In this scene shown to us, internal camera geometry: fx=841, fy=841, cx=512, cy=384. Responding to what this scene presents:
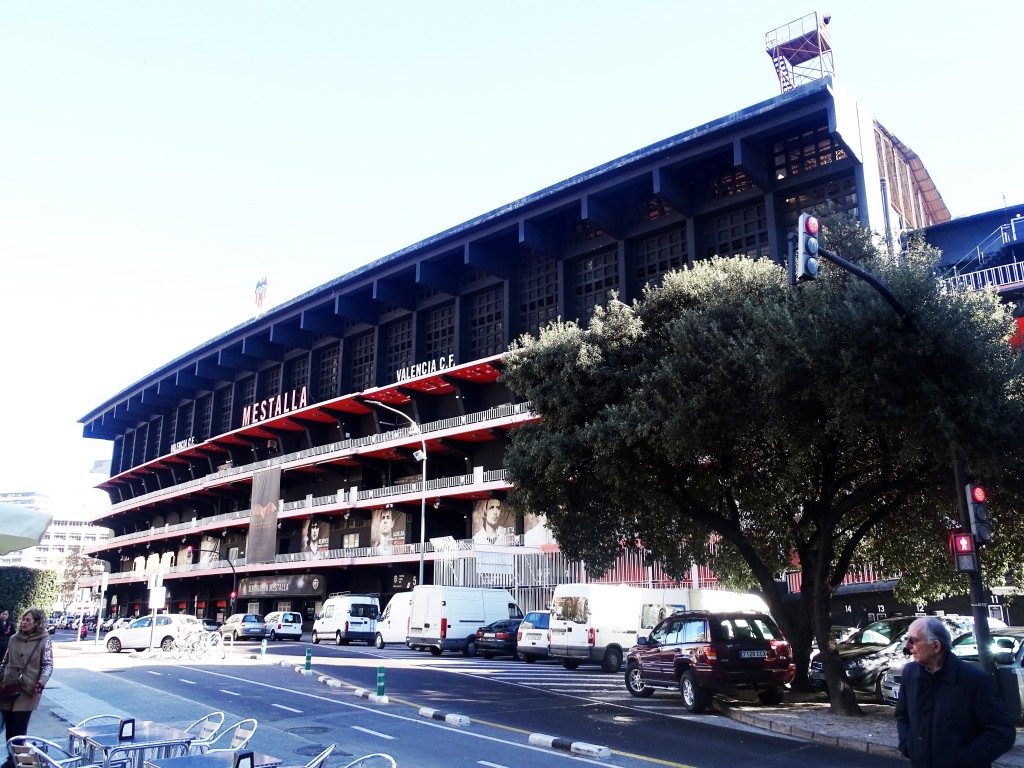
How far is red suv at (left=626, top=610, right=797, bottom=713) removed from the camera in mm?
14422

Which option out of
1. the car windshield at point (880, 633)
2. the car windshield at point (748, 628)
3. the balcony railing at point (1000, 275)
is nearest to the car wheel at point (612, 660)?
the car windshield at point (880, 633)

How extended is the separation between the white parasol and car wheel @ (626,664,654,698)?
37.2 ft

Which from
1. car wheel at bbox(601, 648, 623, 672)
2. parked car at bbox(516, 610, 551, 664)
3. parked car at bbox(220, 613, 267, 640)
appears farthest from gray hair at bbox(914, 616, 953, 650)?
parked car at bbox(220, 613, 267, 640)

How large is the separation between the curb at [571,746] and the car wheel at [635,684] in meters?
5.67

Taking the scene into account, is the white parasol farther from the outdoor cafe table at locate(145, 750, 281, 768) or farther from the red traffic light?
the red traffic light

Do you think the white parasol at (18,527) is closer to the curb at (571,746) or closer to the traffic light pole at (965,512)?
the curb at (571,746)

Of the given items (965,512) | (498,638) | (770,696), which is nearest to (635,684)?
(770,696)

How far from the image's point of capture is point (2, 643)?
1290cm

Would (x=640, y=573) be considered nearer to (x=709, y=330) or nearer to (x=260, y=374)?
(x=709, y=330)

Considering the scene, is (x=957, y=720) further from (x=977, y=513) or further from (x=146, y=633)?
(x=146, y=633)

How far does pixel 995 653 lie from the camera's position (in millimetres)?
13414

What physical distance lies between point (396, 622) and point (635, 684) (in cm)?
1798

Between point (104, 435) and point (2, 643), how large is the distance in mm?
93774

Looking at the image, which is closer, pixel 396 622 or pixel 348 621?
pixel 396 622
